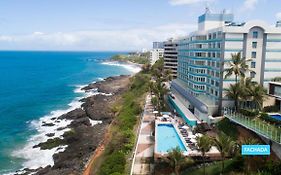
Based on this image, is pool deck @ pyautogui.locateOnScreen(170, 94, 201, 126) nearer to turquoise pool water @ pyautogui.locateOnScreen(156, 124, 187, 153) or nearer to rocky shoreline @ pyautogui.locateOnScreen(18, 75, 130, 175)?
turquoise pool water @ pyautogui.locateOnScreen(156, 124, 187, 153)

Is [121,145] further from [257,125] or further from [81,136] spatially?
[257,125]

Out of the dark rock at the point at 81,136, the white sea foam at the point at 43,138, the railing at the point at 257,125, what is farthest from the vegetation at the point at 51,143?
the railing at the point at 257,125

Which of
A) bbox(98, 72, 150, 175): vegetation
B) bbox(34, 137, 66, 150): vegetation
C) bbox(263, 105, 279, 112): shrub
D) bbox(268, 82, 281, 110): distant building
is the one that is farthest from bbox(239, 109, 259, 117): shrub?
bbox(34, 137, 66, 150): vegetation

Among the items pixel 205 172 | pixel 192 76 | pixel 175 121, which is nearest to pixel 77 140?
pixel 175 121

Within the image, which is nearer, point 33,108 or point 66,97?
point 33,108

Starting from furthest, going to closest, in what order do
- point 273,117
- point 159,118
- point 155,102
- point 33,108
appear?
point 33,108, point 155,102, point 159,118, point 273,117

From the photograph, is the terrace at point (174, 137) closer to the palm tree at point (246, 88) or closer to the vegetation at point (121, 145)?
the vegetation at point (121, 145)

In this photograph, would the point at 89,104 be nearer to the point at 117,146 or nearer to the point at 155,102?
the point at 155,102
